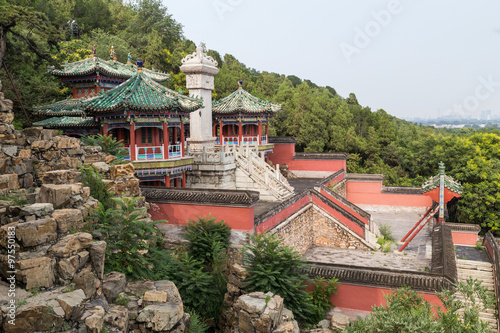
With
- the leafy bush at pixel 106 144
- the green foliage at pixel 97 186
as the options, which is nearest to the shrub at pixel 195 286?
the green foliage at pixel 97 186

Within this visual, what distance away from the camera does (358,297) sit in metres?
9.81

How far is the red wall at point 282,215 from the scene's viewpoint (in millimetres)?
12043

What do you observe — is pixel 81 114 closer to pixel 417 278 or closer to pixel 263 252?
pixel 263 252

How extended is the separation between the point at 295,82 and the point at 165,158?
76.9m

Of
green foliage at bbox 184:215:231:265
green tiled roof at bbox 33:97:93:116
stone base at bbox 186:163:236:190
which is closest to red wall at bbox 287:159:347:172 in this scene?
stone base at bbox 186:163:236:190

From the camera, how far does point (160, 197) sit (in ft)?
38.4

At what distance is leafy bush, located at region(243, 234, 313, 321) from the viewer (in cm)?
901

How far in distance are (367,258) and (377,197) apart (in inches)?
445

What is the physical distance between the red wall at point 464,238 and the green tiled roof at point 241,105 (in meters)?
12.0

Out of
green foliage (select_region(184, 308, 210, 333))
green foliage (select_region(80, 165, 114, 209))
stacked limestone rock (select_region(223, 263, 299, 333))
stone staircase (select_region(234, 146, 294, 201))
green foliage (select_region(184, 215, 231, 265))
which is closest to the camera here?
green foliage (select_region(184, 308, 210, 333))

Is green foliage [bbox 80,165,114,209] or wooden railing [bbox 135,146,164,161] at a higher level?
wooden railing [bbox 135,146,164,161]

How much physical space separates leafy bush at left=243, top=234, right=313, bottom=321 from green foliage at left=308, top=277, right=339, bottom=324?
0.20m

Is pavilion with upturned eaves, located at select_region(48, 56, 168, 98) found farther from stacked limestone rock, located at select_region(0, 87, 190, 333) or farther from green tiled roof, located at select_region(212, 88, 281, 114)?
stacked limestone rock, located at select_region(0, 87, 190, 333)

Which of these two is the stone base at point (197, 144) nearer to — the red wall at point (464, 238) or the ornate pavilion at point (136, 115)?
the ornate pavilion at point (136, 115)
